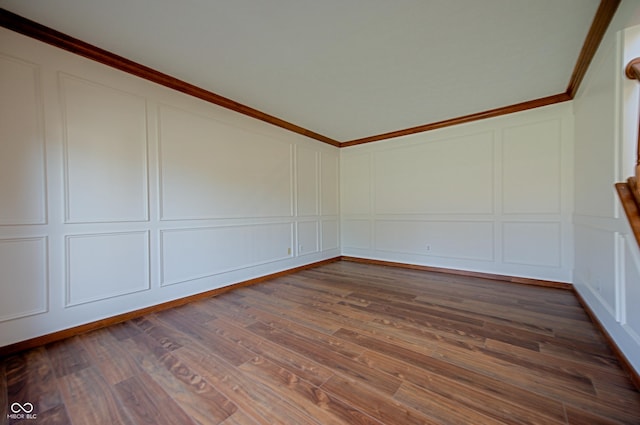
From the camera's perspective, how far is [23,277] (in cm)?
190

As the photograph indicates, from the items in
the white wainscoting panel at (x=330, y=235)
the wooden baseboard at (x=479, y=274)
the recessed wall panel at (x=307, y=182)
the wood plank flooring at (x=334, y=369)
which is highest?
the recessed wall panel at (x=307, y=182)

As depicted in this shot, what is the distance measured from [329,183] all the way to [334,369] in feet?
12.4

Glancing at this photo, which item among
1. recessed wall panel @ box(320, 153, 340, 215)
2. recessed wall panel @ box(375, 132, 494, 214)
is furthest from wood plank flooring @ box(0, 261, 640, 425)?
recessed wall panel @ box(320, 153, 340, 215)

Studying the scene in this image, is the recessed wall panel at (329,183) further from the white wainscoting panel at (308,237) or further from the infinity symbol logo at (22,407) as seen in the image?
the infinity symbol logo at (22,407)

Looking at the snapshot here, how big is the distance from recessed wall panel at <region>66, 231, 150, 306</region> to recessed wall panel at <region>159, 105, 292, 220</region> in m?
0.42

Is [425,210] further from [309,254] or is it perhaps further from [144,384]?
[144,384]

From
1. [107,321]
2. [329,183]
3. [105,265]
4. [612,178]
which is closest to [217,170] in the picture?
[105,265]

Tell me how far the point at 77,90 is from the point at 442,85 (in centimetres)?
355

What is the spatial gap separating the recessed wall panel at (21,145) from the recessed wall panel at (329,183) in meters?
3.64

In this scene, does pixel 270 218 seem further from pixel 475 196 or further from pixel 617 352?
pixel 617 352

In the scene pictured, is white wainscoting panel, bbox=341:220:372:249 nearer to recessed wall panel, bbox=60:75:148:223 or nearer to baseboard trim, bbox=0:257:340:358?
baseboard trim, bbox=0:257:340:358

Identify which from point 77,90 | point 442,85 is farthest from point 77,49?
point 442,85

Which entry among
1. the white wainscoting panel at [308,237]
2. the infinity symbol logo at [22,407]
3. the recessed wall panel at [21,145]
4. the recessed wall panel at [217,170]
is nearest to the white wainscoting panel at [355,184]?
the white wainscoting panel at [308,237]

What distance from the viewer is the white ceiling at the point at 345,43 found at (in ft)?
5.76
